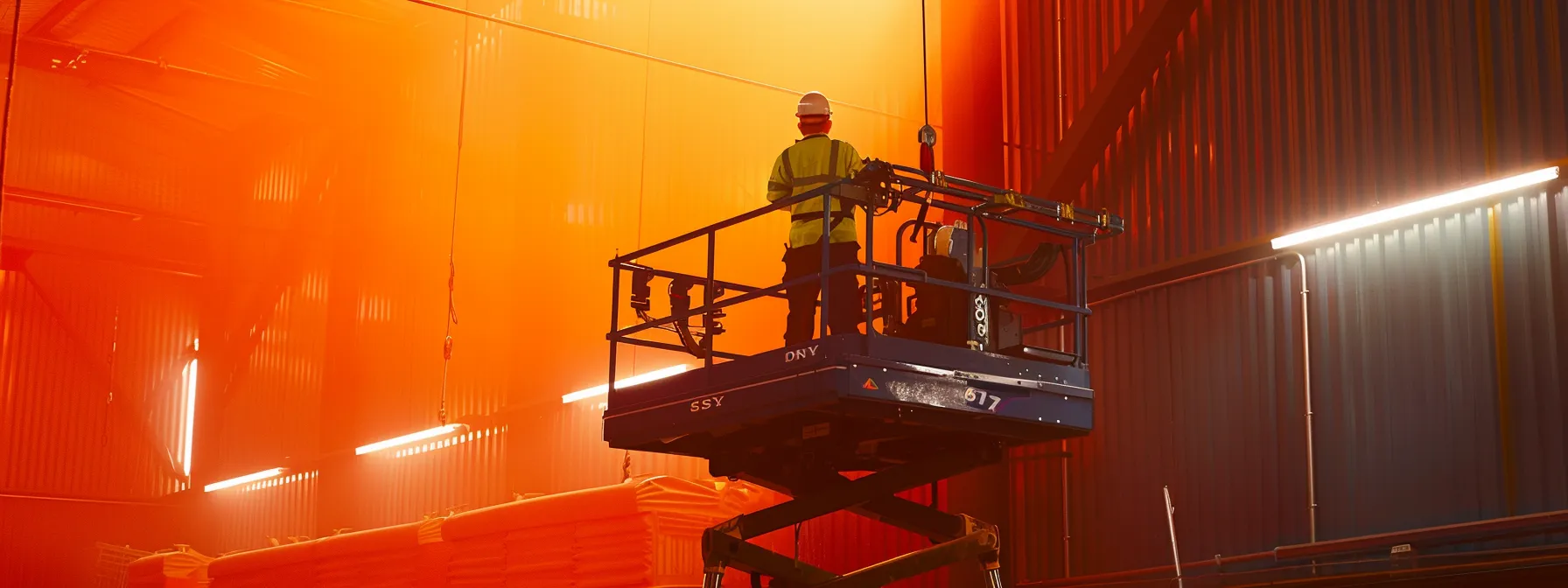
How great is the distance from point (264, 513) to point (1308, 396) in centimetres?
1570

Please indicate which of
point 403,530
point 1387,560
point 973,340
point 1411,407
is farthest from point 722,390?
point 403,530

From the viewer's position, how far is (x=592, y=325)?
70.6 feet

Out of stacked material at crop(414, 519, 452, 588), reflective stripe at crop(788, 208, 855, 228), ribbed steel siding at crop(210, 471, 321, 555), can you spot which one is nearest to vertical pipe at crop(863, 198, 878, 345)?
reflective stripe at crop(788, 208, 855, 228)

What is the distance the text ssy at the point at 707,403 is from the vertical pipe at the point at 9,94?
1148cm

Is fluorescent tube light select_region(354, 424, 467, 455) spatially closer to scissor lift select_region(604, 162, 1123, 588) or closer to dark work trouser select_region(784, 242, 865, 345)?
scissor lift select_region(604, 162, 1123, 588)

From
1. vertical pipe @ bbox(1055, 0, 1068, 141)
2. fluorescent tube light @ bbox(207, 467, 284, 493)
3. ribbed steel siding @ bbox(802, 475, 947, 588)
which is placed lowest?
ribbed steel siding @ bbox(802, 475, 947, 588)

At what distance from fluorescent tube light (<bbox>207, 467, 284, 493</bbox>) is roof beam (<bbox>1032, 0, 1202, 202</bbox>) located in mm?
12065

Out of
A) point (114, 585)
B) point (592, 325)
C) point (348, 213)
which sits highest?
point (348, 213)

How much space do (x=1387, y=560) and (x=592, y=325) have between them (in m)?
12.7

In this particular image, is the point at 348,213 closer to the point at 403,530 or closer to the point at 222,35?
the point at 222,35

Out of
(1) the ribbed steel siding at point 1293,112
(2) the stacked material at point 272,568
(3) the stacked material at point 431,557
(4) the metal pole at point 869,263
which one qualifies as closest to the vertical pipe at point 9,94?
(2) the stacked material at point 272,568

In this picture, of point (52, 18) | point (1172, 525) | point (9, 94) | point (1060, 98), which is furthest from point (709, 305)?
point (52, 18)

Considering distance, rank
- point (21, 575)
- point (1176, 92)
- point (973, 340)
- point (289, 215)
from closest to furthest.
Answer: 1. point (973, 340)
2. point (1176, 92)
3. point (21, 575)
4. point (289, 215)

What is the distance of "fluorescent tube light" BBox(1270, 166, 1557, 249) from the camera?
1218cm
